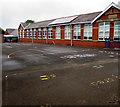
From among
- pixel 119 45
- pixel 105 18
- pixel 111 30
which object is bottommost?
pixel 119 45

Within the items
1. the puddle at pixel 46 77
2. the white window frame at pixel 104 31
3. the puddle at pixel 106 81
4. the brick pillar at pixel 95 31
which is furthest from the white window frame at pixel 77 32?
the puddle at pixel 106 81

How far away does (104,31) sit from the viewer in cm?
2078

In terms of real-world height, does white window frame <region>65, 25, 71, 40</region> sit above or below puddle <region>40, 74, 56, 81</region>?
above

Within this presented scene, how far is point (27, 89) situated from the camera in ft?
16.4

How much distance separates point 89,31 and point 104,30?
306cm

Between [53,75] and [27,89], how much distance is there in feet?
6.47

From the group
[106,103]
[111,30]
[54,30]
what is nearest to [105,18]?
[111,30]

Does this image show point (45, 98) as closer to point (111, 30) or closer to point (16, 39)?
point (111, 30)

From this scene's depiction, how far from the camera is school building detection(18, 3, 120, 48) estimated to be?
768 inches

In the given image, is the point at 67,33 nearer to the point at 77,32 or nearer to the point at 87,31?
the point at 77,32

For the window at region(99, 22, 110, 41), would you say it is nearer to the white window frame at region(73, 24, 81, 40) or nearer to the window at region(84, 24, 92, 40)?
the window at region(84, 24, 92, 40)

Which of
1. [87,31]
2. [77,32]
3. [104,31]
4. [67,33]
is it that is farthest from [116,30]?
[67,33]

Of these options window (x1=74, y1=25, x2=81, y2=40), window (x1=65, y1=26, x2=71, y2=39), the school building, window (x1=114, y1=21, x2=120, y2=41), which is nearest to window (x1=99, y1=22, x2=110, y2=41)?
the school building

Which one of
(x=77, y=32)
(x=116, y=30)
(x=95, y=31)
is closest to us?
(x=116, y=30)
